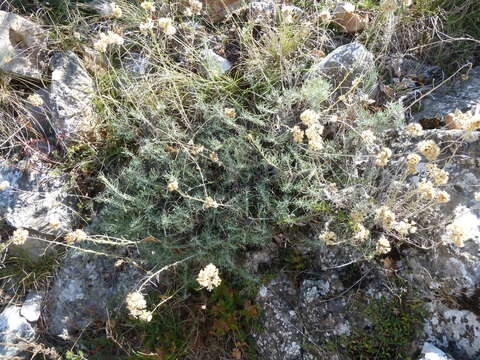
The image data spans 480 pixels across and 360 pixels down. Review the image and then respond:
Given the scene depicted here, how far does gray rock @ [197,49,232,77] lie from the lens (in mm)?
3009

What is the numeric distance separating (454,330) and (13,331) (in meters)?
3.26

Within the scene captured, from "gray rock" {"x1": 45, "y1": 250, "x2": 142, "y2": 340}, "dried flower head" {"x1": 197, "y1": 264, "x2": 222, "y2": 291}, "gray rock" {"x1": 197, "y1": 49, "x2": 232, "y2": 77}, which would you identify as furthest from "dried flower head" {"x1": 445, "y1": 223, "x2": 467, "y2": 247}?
"gray rock" {"x1": 45, "y1": 250, "x2": 142, "y2": 340}

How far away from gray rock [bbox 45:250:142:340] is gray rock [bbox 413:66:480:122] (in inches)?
98.7

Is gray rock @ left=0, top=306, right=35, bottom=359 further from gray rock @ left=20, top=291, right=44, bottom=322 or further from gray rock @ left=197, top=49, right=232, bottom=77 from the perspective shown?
gray rock @ left=197, top=49, right=232, bottom=77

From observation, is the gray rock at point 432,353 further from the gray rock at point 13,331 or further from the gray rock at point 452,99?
the gray rock at point 13,331

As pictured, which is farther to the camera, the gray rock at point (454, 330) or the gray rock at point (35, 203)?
the gray rock at point (35, 203)

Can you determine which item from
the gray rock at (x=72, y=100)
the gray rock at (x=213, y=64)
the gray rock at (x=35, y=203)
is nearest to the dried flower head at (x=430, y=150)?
the gray rock at (x=213, y=64)

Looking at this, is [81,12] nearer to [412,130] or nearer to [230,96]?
[230,96]

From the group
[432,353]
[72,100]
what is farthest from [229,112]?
[432,353]

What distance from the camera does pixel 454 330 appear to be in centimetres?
223

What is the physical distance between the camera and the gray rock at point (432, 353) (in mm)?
2129

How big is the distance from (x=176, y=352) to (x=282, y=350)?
80 cm

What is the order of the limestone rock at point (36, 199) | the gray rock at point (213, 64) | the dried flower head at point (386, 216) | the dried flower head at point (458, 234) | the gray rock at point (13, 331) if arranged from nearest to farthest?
the dried flower head at point (458, 234), the dried flower head at point (386, 216), the gray rock at point (213, 64), the gray rock at point (13, 331), the limestone rock at point (36, 199)

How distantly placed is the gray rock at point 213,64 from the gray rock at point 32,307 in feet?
7.72
